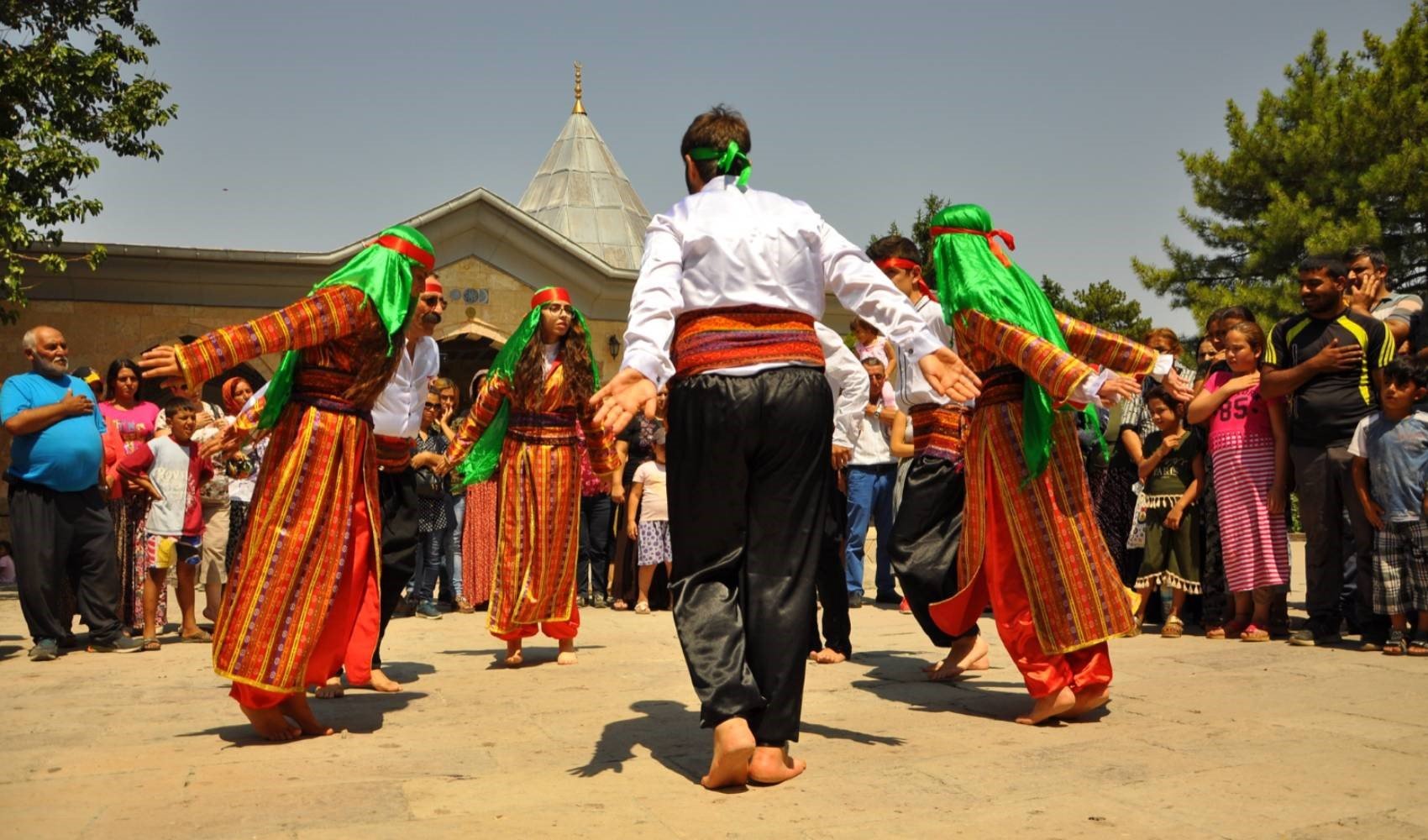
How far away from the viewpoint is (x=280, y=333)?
4.70m

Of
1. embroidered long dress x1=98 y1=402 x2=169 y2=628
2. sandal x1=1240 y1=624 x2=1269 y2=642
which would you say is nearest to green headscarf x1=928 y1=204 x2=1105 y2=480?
sandal x1=1240 y1=624 x2=1269 y2=642

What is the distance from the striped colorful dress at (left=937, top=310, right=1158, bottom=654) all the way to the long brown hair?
2.51 meters

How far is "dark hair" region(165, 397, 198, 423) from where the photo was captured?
8672 mm

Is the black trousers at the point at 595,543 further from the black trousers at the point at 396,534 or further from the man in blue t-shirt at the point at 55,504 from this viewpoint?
the black trousers at the point at 396,534

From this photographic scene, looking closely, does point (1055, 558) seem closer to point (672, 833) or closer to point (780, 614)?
point (780, 614)

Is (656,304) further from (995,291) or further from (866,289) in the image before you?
(995,291)

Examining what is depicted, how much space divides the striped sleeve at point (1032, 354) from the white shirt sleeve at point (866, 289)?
0.67m

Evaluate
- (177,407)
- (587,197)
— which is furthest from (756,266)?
(587,197)

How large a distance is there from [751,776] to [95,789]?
1.95m

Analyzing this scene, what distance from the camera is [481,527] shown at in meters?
10.7

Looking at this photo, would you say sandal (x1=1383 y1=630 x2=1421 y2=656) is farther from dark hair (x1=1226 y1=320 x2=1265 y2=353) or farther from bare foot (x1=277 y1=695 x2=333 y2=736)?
bare foot (x1=277 y1=695 x2=333 y2=736)

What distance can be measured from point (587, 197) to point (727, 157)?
55.9ft

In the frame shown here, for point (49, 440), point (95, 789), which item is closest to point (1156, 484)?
point (95, 789)

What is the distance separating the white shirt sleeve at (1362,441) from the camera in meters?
6.69
